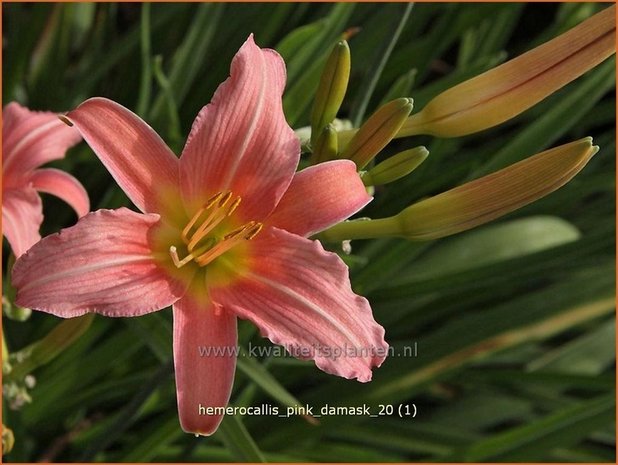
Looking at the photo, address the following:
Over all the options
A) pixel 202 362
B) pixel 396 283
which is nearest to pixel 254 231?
pixel 202 362

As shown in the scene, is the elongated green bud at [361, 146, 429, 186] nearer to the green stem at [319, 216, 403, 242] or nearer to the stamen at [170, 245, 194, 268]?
the green stem at [319, 216, 403, 242]

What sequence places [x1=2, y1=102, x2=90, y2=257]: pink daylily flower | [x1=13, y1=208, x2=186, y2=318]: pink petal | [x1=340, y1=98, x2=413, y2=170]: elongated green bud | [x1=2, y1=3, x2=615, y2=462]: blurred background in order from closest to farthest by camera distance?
[x1=13, y1=208, x2=186, y2=318]: pink petal, [x1=340, y1=98, x2=413, y2=170]: elongated green bud, [x1=2, y1=102, x2=90, y2=257]: pink daylily flower, [x1=2, y1=3, x2=615, y2=462]: blurred background

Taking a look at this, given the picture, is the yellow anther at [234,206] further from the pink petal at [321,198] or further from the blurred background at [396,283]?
the blurred background at [396,283]

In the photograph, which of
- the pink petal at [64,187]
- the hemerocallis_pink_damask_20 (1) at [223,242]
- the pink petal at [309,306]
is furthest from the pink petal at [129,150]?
the pink petal at [64,187]

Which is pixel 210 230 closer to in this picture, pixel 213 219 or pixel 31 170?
pixel 213 219

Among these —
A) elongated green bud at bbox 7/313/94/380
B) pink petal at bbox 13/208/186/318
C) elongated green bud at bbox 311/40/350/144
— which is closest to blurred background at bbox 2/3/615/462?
elongated green bud at bbox 7/313/94/380

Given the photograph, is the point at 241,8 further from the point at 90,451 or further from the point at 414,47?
the point at 90,451
